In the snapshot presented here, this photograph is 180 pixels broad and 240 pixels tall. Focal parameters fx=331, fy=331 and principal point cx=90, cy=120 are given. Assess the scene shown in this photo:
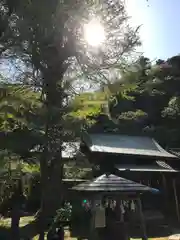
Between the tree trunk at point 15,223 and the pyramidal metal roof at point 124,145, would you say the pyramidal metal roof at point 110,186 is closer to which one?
the tree trunk at point 15,223

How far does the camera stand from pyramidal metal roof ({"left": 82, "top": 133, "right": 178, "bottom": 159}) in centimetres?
1634

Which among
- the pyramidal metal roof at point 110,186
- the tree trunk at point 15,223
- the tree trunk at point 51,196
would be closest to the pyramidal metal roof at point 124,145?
the tree trunk at point 51,196

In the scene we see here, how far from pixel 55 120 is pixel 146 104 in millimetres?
20195

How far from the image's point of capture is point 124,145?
58.3 feet

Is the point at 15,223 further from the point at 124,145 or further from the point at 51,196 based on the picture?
the point at 124,145

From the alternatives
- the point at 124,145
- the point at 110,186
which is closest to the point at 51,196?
the point at 110,186

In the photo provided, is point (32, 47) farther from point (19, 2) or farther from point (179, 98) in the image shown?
point (179, 98)

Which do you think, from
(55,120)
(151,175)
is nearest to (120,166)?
(151,175)

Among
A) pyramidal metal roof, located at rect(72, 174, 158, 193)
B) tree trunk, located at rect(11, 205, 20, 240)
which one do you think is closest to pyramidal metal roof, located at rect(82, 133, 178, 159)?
pyramidal metal roof, located at rect(72, 174, 158, 193)

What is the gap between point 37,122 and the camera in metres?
10.8

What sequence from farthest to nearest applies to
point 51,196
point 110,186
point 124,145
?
point 124,145
point 51,196
point 110,186

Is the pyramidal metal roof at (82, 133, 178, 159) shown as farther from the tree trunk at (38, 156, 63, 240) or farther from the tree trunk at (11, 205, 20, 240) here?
the tree trunk at (11, 205, 20, 240)

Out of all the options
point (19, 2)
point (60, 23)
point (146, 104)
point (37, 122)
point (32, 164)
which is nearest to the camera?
point (19, 2)

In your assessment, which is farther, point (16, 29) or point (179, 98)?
point (179, 98)
